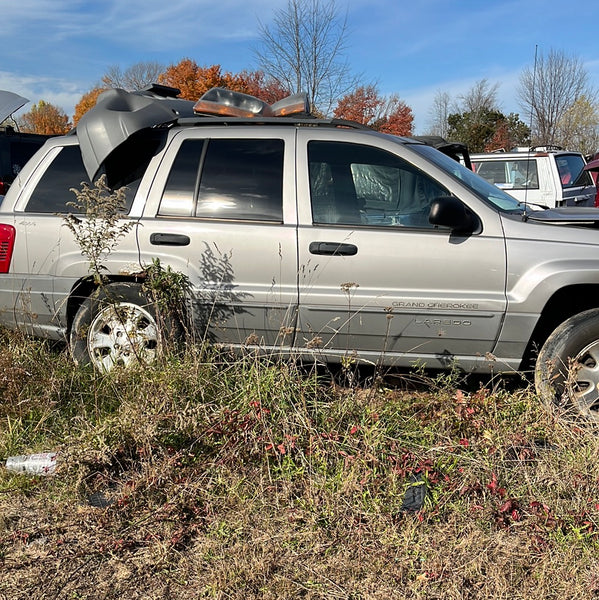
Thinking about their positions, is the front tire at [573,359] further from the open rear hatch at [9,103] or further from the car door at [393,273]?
the open rear hatch at [9,103]

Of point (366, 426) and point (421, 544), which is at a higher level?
point (366, 426)

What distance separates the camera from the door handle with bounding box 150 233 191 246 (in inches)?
163

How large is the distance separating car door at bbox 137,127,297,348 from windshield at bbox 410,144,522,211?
97 cm

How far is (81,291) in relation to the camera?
433 centimetres

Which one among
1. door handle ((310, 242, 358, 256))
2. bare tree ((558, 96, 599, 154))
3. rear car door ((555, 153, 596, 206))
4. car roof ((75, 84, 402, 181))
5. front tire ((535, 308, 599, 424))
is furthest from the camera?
bare tree ((558, 96, 599, 154))

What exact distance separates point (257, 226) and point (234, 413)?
1337 millimetres

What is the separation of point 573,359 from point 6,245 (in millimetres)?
3912

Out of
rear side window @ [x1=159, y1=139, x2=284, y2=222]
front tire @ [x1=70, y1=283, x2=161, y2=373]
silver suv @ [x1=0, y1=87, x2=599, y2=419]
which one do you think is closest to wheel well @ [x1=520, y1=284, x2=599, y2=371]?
silver suv @ [x1=0, y1=87, x2=599, y2=419]

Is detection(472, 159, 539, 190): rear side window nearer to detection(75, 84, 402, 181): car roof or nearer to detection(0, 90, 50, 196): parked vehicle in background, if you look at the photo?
detection(0, 90, 50, 196): parked vehicle in background

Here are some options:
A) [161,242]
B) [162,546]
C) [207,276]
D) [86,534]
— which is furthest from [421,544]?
[161,242]

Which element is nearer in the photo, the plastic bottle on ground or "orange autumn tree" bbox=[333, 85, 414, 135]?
the plastic bottle on ground

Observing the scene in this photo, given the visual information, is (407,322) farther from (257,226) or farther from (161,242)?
(161,242)

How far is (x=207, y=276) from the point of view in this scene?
4109 mm

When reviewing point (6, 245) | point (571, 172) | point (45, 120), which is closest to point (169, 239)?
point (6, 245)
